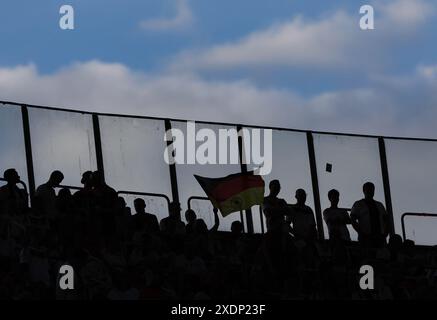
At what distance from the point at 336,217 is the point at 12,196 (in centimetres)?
561

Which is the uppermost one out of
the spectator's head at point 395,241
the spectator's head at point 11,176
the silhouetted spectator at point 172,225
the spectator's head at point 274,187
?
the spectator's head at point 11,176

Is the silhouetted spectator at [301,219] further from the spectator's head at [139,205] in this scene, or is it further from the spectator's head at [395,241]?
A: the spectator's head at [139,205]

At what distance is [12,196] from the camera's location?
1201 inches

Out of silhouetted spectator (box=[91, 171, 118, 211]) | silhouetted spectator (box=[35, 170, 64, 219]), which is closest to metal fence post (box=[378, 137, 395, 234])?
silhouetted spectator (box=[91, 171, 118, 211])

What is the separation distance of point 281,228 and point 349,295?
1.62 m

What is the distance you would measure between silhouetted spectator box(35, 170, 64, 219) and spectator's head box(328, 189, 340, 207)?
452 cm

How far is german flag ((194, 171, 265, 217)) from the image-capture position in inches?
1283

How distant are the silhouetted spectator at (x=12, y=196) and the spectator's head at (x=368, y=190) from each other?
18.0 ft

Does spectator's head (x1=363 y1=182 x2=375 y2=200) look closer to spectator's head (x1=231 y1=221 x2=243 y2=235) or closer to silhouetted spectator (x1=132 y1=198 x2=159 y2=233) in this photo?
spectator's head (x1=231 y1=221 x2=243 y2=235)

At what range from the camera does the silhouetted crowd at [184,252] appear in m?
29.0

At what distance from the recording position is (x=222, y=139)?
34.0 metres

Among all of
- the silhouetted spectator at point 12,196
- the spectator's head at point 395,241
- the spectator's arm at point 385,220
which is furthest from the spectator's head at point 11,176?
the spectator's head at point 395,241

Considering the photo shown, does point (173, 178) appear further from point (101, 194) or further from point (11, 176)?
point (11, 176)

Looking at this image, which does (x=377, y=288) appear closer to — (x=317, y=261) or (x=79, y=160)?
(x=317, y=261)
